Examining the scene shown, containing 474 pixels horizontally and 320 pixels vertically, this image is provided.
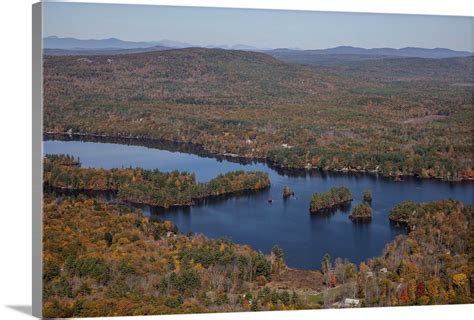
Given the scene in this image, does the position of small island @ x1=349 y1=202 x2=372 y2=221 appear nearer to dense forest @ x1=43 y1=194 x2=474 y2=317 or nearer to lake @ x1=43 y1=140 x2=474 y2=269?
lake @ x1=43 y1=140 x2=474 y2=269

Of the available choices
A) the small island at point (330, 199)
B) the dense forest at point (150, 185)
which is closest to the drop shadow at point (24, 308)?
the dense forest at point (150, 185)

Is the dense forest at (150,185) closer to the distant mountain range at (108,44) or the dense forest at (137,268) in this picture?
the dense forest at (137,268)

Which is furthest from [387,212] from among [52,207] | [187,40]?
[52,207]

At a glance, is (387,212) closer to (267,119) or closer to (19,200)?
(267,119)

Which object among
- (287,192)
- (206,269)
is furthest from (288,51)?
(206,269)

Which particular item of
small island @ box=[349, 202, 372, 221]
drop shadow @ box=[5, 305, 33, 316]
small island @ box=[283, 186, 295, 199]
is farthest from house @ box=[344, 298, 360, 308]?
drop shadow @ box=[5, 305, 33, 316]

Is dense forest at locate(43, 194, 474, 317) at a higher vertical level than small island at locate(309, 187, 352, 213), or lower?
lower

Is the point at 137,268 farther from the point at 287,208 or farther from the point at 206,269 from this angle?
the point at 287,208
